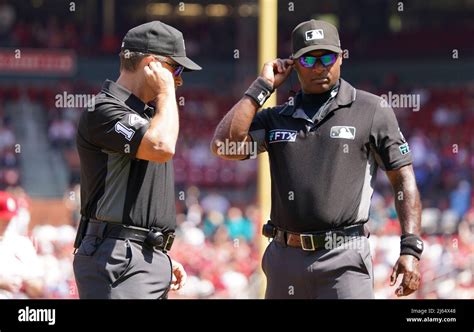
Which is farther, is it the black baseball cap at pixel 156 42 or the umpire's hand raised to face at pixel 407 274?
the umpire's hand raised to face at pixel 407 274

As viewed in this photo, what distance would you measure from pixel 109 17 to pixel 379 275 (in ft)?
41.1

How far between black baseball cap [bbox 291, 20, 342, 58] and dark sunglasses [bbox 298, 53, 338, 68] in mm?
24

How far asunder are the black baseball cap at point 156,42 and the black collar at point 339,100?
1.67ft

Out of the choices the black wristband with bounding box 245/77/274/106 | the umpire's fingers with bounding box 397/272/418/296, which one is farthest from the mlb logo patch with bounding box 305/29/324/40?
the umpire's fingers with bounding box 397/272/418/296

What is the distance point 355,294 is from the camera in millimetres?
3918

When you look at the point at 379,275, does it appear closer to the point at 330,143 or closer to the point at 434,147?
the point at 330,143

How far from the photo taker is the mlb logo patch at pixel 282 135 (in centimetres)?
401

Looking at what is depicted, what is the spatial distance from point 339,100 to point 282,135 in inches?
10.3

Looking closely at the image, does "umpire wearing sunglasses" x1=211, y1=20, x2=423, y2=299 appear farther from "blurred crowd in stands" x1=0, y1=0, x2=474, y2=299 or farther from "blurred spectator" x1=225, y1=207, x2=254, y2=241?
"blurred spectator" x1=225, y1=207, x2=254, y2=241

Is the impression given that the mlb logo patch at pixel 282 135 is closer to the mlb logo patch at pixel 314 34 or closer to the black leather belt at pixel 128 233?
the mlb logo patch at pixel 314 34

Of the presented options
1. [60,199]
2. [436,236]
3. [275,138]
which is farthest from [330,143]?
[60,199]

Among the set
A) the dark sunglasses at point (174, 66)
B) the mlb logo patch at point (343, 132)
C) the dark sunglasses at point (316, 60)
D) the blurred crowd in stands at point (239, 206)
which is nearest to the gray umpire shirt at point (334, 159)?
the mlb logo patch at point (343, 132)

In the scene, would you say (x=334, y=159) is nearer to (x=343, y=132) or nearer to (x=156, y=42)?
(x=343, y=132)

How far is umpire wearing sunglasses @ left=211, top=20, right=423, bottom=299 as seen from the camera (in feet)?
12.9
